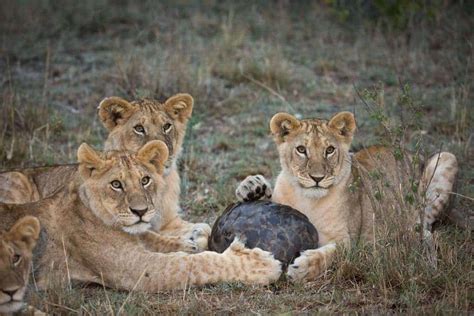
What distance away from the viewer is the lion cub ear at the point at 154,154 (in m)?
5.00

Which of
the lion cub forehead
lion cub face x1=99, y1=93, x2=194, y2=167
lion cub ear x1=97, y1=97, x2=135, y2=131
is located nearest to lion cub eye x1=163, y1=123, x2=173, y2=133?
lion cub face x1=99, y1=93, x2=194, y2=167

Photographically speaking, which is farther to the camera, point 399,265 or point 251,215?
point 251,215

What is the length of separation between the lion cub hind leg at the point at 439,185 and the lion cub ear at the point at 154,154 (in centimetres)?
187

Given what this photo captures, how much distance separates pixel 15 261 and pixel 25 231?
18 cm

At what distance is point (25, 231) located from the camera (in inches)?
162

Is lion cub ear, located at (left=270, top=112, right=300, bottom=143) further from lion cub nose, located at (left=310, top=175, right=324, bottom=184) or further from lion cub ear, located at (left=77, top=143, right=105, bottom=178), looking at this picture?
lion cub ear, located at (left=77, top=143, right=105, bottom=178)

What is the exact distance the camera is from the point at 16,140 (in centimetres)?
753

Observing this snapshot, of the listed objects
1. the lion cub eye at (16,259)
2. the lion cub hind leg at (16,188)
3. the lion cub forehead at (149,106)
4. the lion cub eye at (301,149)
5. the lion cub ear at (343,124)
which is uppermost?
the lion cub ear at (343,124)

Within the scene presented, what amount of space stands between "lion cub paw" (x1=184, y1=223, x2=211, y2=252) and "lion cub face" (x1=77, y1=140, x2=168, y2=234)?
0.41m

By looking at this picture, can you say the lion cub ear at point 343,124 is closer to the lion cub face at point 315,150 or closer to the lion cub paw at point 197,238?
the lion cub face at point 315,150

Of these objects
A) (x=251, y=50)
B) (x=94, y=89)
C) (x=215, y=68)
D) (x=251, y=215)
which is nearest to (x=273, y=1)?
(x=251, y=50)

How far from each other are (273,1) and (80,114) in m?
5.15

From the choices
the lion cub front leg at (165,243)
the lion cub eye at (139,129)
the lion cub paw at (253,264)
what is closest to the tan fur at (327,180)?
the lion cub paw at (253,264)

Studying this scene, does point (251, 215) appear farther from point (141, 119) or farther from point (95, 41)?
point (95, 41)
